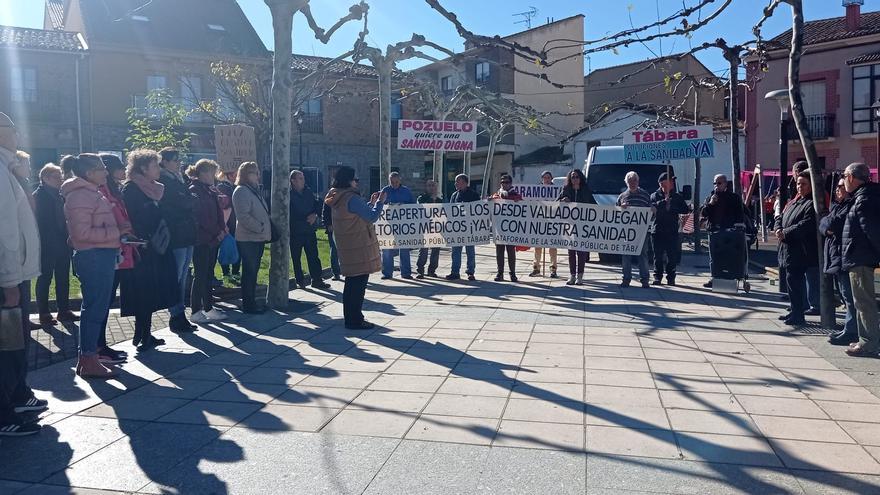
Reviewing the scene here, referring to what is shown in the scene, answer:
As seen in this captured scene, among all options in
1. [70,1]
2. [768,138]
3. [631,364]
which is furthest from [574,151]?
[631,364]

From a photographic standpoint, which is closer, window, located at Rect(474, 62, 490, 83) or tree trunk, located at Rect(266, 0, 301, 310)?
tree trunk, located at Rect(266, 0, 301, 310)

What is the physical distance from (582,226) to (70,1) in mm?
33993

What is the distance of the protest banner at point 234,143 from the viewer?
13.1 m

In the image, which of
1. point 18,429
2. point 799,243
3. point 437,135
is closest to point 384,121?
point 437,135

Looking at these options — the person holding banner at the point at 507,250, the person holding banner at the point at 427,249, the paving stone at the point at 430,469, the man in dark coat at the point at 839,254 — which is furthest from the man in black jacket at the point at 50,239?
the man in dark coat at the point at 839,254

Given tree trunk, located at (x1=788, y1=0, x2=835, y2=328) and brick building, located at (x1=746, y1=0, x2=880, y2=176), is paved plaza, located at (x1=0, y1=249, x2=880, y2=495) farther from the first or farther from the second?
brick building, located at (x1=746, y1=0, x2=880, y2=176)

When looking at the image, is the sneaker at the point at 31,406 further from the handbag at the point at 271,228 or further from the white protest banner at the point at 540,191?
the white protest banner at the point at 540,191

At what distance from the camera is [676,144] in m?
13.4

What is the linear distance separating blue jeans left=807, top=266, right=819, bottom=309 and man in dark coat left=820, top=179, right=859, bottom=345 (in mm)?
1086

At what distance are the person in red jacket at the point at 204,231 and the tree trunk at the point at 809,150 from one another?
22.2 feet

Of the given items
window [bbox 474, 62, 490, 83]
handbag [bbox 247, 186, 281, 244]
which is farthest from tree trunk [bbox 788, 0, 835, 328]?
window [bbox 474, 62, 490, 83]

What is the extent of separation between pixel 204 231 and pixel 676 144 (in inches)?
342

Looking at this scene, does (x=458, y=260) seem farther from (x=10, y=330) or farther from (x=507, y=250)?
(x=10, y=330)

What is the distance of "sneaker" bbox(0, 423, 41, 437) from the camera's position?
476cm
